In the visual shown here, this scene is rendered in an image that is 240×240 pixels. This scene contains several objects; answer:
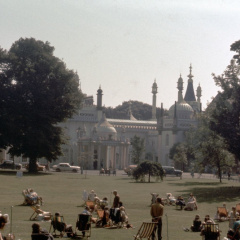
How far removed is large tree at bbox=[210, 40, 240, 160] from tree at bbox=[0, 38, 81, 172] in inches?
1004

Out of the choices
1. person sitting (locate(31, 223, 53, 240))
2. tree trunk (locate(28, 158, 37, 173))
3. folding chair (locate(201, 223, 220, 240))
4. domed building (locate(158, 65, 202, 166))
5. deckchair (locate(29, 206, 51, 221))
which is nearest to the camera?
person sitting (locate(31, 223, 53, 240))

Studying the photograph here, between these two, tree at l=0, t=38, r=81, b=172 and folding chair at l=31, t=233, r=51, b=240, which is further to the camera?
tree at l=0, t=38, r=81, b=172

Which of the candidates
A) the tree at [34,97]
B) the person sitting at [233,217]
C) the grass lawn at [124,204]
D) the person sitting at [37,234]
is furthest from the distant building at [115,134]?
the person sitting at [37,234]

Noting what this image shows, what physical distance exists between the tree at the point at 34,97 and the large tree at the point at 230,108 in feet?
83.6

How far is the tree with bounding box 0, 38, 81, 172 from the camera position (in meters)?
69.0

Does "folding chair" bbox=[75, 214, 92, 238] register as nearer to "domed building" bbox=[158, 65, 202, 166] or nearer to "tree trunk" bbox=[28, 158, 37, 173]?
"tree trunk" bbox=[28, 158, 37, 173]

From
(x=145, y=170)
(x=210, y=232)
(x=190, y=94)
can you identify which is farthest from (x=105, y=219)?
(x=190, y=94)

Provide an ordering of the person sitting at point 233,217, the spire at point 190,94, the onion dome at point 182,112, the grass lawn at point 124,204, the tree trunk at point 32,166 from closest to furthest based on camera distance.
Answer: the grass lawn at point 124,204 → the person sitting at point 233,217 → the tree trunk at point 32,166 → the onion dome at point 182,112 → the spire at point 190,94

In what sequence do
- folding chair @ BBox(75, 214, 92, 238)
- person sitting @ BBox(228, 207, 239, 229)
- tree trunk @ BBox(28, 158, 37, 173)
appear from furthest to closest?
tree trunk @ BBox(28, 158, 37, 173) < person sitting @ BBox(228, 207, 239, 229) < folding chair @ BBox(75, 214, 92, 238)

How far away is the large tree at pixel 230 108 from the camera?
4625 centimetres

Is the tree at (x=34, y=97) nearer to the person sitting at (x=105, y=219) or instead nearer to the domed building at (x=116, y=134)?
the domed building at (x=116, y=134)

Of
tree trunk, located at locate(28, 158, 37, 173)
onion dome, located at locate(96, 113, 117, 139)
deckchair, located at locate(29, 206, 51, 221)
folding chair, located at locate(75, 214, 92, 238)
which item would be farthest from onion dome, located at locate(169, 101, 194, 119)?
folding chair, located at locate(75, 214, 92, 238)

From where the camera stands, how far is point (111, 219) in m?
24.3

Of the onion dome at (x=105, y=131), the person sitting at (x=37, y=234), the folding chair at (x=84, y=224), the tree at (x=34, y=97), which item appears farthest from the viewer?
the onion dome at (x=105, y=131)
